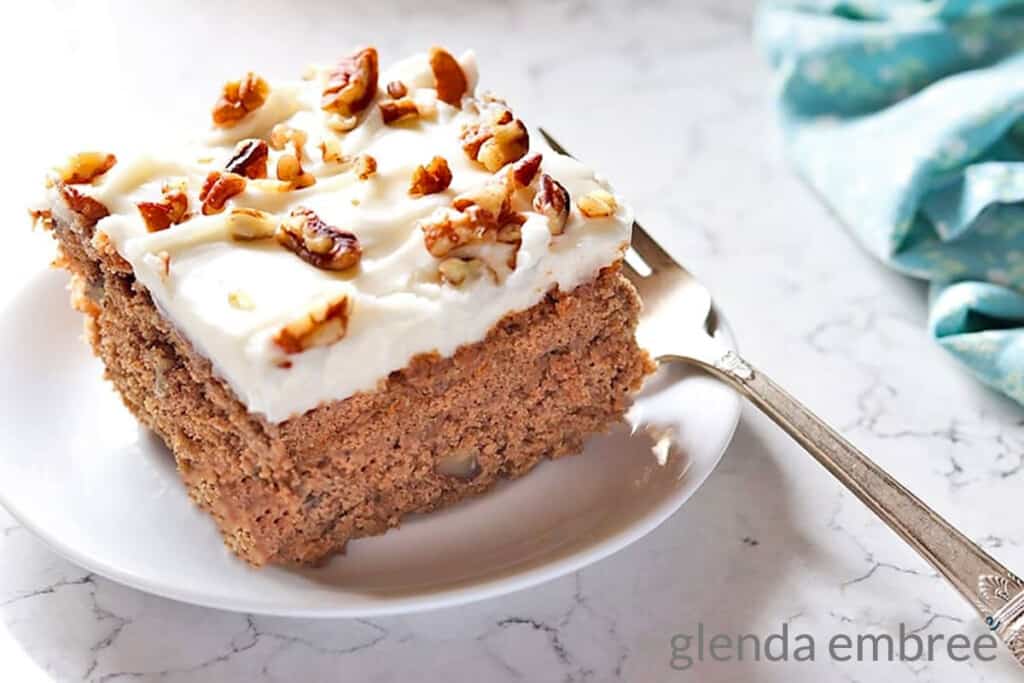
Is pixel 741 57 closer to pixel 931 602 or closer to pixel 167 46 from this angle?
pixel 167 46

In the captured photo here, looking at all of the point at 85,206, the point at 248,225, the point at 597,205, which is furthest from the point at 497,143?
the point at 85,206

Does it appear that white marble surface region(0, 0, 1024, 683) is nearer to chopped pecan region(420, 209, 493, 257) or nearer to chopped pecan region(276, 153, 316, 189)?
chopped pecan region(420, 209, 493, 257)

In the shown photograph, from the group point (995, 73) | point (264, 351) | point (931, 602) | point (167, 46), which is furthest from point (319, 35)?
point (931, 602)

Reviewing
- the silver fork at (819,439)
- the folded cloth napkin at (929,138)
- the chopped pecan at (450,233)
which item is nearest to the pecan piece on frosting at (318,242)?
the chopped pecan at (450,233)

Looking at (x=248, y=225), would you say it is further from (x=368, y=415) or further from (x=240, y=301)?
(x=368, y=415)

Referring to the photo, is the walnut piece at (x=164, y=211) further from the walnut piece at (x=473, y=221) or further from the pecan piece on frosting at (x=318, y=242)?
the walnut piece at (x=473, y=221)

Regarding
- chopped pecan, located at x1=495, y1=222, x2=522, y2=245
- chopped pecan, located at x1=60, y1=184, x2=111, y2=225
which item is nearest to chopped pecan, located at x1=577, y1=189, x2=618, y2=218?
chopped pecan, located at x1=495, y1=222, x2=522, y2=245
